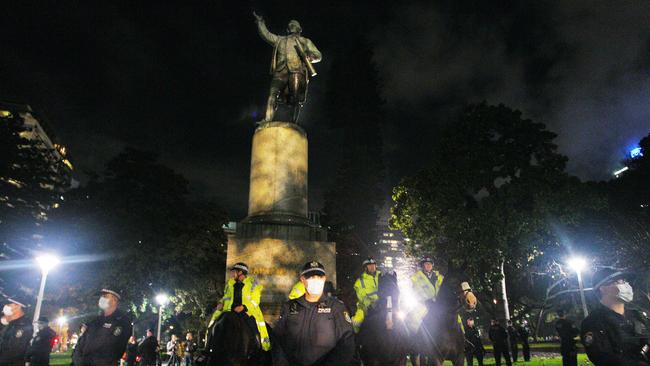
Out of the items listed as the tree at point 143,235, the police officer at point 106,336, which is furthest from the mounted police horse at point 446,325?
the tree at point 143,235

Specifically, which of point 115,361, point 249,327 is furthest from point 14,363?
point 249,327

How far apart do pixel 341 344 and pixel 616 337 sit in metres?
2.34

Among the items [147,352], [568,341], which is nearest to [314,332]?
[568,341]

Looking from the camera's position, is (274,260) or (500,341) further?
(500,341)

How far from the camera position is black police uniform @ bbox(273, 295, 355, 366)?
3739 mm

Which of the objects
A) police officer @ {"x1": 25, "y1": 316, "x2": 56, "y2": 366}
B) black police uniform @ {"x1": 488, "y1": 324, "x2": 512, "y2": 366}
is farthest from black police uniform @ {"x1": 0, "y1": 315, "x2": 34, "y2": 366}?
black police uniform @ {"x1": 488, "y1": 324, "x2": 512, "y2": 366}

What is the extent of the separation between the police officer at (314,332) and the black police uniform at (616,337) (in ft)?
6.87

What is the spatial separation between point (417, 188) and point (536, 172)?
6.86 metres

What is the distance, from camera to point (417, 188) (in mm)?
26641

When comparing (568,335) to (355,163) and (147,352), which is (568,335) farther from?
(355,163)

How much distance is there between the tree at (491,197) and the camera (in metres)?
22.1

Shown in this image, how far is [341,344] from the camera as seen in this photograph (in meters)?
3.80

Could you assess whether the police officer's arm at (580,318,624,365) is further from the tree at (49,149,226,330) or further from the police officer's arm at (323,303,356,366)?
the tree at (49,149,226,330)

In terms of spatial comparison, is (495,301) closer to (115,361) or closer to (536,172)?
(536,172)
